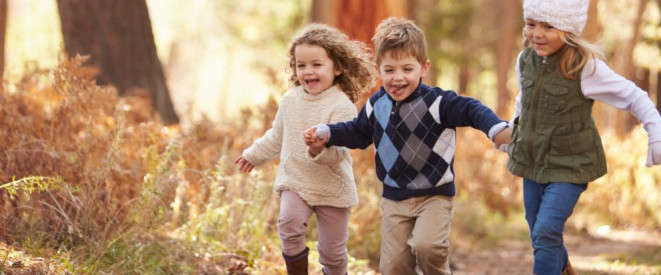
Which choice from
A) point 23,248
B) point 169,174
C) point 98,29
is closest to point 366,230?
point 169,174

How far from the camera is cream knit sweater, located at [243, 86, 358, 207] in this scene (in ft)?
15.4

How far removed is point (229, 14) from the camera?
30.5 metres

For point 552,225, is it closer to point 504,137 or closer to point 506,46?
point 504,137

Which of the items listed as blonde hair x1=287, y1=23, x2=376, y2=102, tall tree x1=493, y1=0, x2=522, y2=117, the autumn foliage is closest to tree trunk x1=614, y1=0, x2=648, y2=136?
tall tree x1=493, y1=0, x2=522, y2=117

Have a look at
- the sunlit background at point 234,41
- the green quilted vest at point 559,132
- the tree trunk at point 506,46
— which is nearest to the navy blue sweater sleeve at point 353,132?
the green quilted vest at point 559,132

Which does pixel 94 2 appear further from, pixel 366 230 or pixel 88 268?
pixel 88 268

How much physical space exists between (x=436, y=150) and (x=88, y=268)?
1843 millimetres

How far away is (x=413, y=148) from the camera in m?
4.40

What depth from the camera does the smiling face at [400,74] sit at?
436 cm

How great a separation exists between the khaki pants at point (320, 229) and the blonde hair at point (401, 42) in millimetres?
904

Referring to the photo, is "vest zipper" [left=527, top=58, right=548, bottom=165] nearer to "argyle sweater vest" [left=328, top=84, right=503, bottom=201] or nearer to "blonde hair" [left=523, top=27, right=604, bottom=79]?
"blonde hair" [left=523, top=27, right=604, bottom=79]

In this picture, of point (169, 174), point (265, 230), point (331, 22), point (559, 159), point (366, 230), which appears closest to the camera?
point (559, 159)

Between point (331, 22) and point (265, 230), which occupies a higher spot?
point (331, 22)

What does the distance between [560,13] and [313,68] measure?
1342 millimetres
